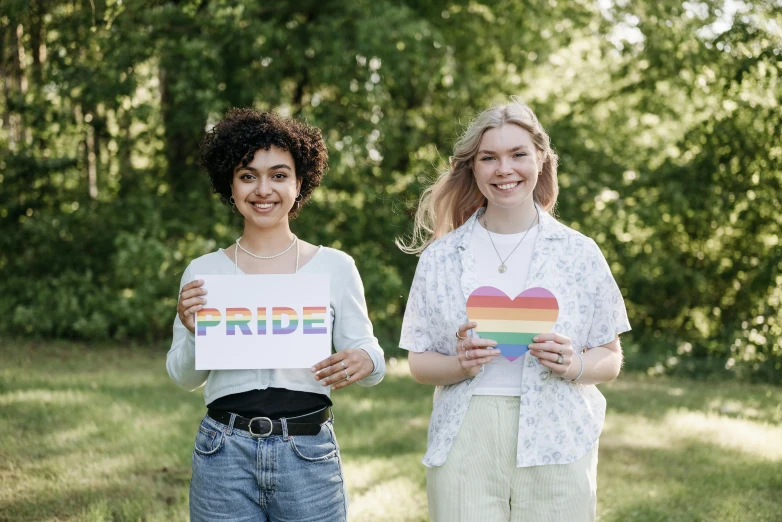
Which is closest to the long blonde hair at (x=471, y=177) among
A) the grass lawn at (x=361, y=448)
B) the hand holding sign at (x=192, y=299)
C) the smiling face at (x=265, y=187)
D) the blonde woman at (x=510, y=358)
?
the blonde woman at (x=510, y=358)

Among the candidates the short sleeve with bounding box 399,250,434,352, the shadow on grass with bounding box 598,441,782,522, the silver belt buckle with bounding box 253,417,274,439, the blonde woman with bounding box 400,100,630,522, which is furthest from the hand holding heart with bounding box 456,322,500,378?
the shadow on grass with bounding box 598,441,782,522

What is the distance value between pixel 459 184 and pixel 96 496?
290 centimetres

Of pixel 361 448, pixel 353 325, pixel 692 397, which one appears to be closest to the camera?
pixel 353 325

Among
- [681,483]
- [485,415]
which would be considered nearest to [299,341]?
[485,415]

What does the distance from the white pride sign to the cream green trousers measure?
53cm

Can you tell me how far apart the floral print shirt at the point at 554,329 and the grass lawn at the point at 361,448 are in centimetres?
206

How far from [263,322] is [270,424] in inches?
12.7

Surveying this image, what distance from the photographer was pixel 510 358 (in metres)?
2.59

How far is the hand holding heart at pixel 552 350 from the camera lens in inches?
98.8

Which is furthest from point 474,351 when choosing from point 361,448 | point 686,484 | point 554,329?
point 361,448

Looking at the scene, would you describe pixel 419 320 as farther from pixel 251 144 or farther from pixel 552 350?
pixel 251 144

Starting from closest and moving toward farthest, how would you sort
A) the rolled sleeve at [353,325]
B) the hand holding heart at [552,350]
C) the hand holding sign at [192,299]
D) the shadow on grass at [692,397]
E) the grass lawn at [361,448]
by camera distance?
the hand holding heart at [552,350] → the hand holding sign at [192,299] → the rolled sleeve at [353,325] → the grass lawn at [361,448] → the shadow on grass at [692,397]

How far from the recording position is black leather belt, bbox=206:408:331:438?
2.58 metres

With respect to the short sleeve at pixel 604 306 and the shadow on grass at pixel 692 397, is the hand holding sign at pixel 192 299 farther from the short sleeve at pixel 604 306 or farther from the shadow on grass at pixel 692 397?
the shadow on grass at pixel 692 397
